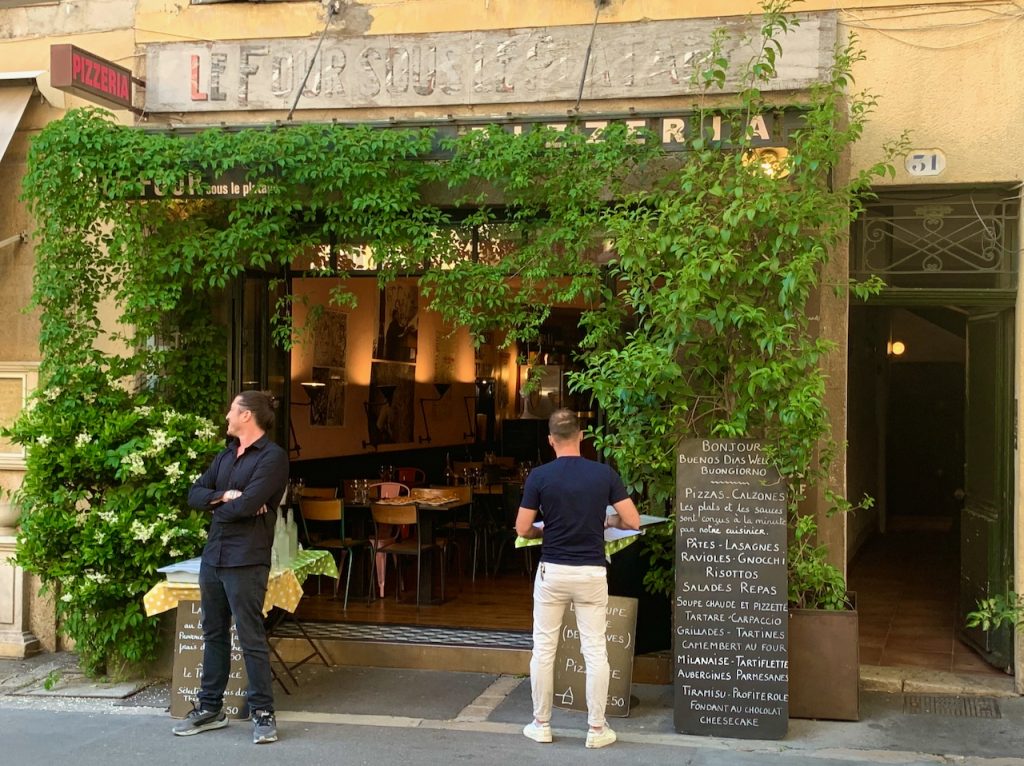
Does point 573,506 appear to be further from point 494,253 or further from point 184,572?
point 494,253

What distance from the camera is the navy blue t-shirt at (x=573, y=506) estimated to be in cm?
611

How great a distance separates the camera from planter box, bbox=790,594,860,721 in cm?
668

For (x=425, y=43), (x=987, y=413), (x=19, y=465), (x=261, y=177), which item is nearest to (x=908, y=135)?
(x=987, y=413)

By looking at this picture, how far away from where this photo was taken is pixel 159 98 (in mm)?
8539

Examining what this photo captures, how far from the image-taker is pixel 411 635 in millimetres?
8422

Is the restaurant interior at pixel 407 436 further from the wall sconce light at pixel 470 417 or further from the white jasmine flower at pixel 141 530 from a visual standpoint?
the white jasmine flower at pixel 141 530

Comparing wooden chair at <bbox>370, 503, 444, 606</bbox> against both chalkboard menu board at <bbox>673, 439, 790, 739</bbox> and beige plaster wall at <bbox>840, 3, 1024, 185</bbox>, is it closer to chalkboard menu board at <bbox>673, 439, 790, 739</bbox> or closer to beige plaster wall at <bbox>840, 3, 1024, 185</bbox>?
chalkboard menu board at <bbox>673, 439, 790, 739</bbox>

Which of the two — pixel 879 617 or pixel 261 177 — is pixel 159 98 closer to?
pixel 261 177

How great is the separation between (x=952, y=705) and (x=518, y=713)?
2612mm

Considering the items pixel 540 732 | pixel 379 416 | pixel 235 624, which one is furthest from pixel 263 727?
pixel 379 416

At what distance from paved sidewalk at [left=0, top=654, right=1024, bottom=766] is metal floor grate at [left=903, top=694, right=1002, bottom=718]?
0.01m

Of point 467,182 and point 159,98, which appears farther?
point 159,98

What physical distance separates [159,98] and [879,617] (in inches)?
275

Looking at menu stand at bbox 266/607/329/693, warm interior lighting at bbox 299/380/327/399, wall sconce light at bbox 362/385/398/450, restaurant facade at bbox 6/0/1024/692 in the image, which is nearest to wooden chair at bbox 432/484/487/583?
warm interior lighting at bbox 299/380/327/399
